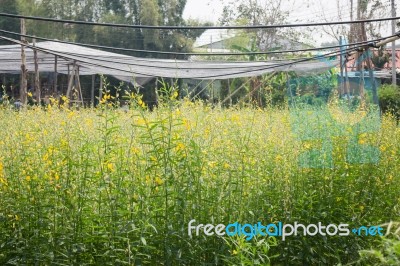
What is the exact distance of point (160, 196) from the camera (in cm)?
319

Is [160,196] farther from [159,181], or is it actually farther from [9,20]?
[9,20]

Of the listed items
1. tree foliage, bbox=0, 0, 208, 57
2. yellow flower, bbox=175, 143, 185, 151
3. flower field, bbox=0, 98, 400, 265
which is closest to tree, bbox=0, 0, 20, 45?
tree foliage, bbox=0, 0, 208, 57

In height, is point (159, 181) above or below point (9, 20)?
below

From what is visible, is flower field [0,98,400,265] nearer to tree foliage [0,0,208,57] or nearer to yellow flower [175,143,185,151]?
yellow flower [175,143,185,151]

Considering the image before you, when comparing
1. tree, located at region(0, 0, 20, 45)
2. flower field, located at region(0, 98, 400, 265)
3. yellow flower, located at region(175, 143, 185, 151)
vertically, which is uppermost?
tree, located at region(0, 0, 20, 45)

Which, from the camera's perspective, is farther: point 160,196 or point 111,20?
point 111,20

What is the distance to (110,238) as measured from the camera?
10.3 ft

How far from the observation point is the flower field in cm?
319

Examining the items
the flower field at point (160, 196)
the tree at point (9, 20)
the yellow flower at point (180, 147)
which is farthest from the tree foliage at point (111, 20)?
the yellow flower at point (180, 147)

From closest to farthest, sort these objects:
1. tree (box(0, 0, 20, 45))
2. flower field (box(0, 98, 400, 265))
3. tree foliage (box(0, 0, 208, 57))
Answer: flower field (box(0, 98, 400, 265))
tree (box(0, 0, 20, 45))
tree foliage (box(0, 0, 208, 57))

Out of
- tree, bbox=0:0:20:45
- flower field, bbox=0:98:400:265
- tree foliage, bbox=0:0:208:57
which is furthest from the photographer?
tree foliage, bbox=0:0:208:57

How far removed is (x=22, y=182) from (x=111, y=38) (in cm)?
1715

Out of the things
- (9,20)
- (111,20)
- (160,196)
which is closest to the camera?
(160,196)

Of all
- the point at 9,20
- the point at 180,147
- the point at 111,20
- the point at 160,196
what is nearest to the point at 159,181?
the point at 160,196
